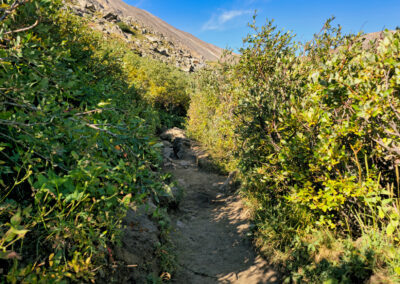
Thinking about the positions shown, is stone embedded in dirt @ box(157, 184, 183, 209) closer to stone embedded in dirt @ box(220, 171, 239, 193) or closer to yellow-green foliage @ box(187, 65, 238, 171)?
stone embedded in dirt @ box(220, 171, 239, 193)

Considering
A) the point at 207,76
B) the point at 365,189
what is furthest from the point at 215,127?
the point at 365,189

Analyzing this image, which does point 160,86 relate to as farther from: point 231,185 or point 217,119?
point 231,185

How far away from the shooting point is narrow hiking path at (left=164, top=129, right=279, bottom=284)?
4.53 meters

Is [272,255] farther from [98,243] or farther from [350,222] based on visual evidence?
[98,243]

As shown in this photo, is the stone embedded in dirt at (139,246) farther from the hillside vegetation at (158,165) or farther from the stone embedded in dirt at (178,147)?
the stone embedded in dirt at (178,147)

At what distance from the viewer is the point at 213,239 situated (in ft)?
19.6

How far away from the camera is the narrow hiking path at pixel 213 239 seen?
453 cm

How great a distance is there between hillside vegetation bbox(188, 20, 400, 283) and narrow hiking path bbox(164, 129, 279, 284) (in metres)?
0.48

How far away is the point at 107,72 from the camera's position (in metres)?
7.47

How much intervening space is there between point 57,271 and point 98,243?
633 mm

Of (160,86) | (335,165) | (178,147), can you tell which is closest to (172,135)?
(178,147)

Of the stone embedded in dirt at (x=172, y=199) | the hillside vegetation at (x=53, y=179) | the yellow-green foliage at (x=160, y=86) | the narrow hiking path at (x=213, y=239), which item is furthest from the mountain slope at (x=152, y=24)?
the hillside vegetation at (x=53, y=179)

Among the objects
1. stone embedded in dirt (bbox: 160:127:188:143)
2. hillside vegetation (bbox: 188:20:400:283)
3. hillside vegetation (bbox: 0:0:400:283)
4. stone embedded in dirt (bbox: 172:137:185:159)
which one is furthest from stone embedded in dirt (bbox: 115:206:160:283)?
stone embedded in dirt (bbox: 160:127:188:143)

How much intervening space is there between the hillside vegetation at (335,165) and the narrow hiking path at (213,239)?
19.0 inches
